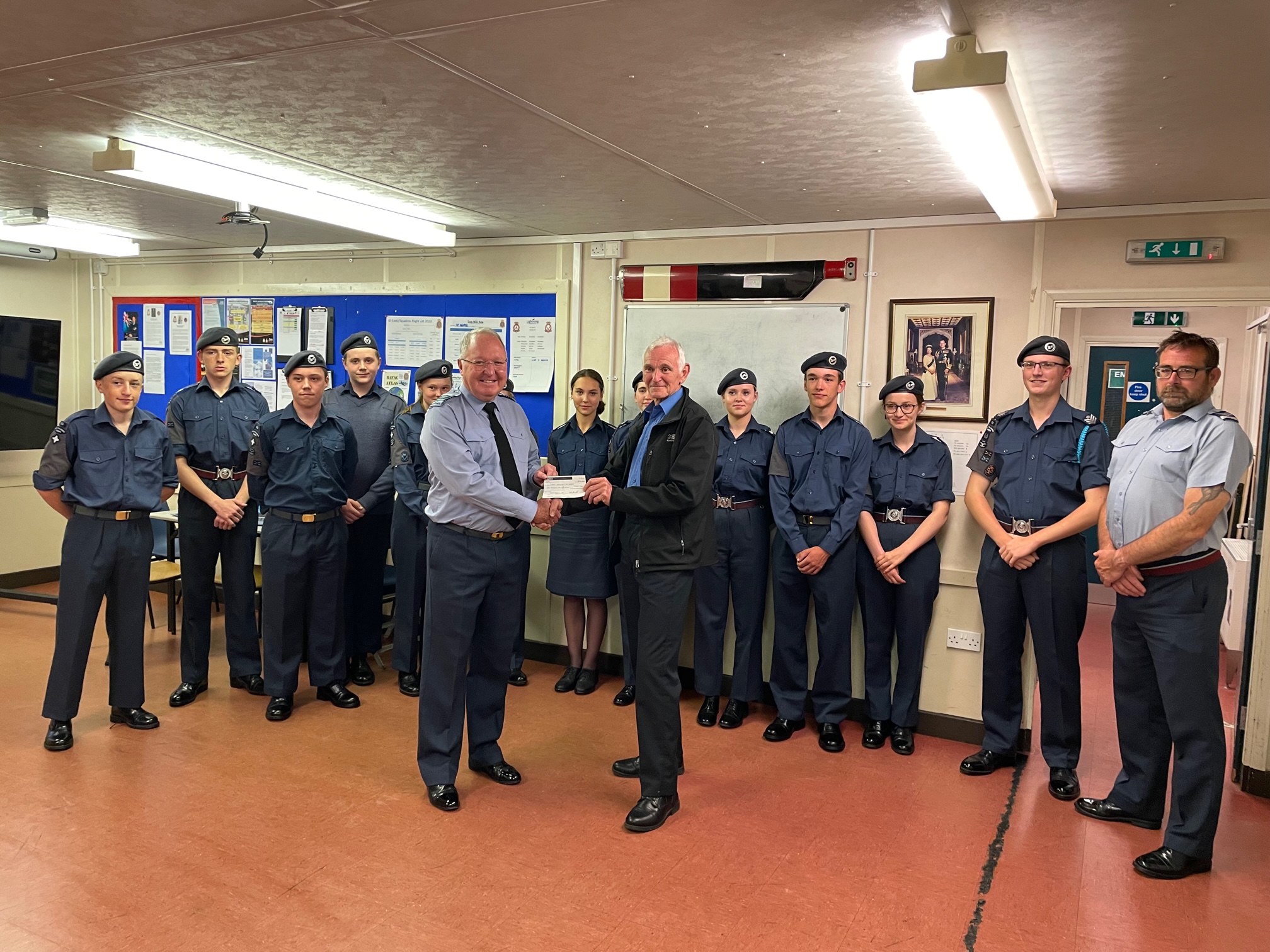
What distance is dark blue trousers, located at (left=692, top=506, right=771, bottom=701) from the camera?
4.79 metres

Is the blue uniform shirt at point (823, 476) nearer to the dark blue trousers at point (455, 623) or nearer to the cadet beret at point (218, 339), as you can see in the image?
the dark blue trousers at point (455, 623)

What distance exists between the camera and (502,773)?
13.0 ft

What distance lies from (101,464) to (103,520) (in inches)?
10.4

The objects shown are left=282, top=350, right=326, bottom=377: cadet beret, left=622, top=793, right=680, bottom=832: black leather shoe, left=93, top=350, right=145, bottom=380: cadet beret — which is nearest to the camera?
left=622, top=793, right=680, bottom=832: black leather shoe

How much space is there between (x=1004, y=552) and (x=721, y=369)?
6.37 feet

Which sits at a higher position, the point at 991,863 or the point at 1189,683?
Answer: the point at 1189,683

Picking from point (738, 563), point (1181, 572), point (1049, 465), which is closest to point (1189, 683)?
point (1181, 572)

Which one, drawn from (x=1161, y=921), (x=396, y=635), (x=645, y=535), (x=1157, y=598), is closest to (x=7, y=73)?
(x=645, y=535)

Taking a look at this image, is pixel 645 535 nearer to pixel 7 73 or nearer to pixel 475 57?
pixel 475 57

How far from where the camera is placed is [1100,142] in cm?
330

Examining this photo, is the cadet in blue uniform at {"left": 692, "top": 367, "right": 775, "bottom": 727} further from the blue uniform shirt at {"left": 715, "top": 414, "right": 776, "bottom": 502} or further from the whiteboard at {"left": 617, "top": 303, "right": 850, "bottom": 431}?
the whiteboard at {"left": 617, "top": 303, "right": 850, "bottom": 431}

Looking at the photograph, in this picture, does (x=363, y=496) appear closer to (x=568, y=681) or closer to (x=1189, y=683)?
(x=568, y=681)

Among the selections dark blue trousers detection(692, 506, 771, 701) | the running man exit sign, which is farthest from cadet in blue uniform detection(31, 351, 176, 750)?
the running man exit sign

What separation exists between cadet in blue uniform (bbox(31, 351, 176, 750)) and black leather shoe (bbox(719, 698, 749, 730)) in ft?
9.59
